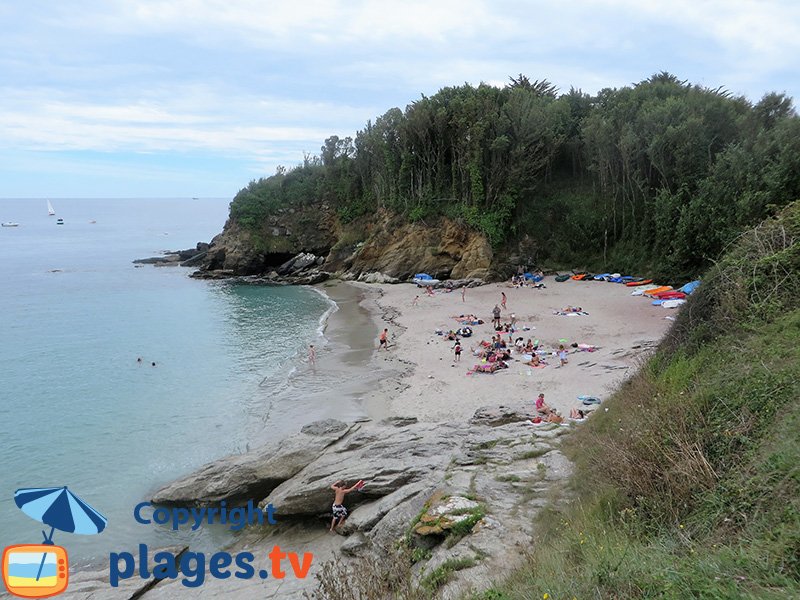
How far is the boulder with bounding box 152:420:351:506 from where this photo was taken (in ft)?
40.8

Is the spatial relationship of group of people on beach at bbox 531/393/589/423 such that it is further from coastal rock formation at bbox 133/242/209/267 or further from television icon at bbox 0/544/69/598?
Result: coastal rock formation at bbox 133/242/209/267

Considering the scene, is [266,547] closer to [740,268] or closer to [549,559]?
[549,559]

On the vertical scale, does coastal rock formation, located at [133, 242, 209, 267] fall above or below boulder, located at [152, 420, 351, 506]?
above

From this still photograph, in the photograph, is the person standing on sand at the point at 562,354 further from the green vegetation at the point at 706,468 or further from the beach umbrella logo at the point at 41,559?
the beach umbrella logo at the point at 41,559

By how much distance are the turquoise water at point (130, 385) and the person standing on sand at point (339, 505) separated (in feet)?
11.2

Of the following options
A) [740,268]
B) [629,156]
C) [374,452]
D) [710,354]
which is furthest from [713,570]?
[629,156]

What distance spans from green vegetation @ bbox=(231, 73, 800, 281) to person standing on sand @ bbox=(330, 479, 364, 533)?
89.9 feet

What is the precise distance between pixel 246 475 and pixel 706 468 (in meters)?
10.1

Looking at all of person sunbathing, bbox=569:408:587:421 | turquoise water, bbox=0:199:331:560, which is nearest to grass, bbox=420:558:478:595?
turquoise water, bbox=0:199:331:560

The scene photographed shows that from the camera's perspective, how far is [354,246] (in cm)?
5050

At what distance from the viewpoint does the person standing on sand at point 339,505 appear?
10.3 metres

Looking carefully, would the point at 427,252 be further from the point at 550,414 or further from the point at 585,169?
the point at 550,414

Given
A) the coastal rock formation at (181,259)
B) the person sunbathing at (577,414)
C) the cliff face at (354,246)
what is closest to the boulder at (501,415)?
the person sunbathing at (577,414)

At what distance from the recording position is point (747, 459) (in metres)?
6.04
